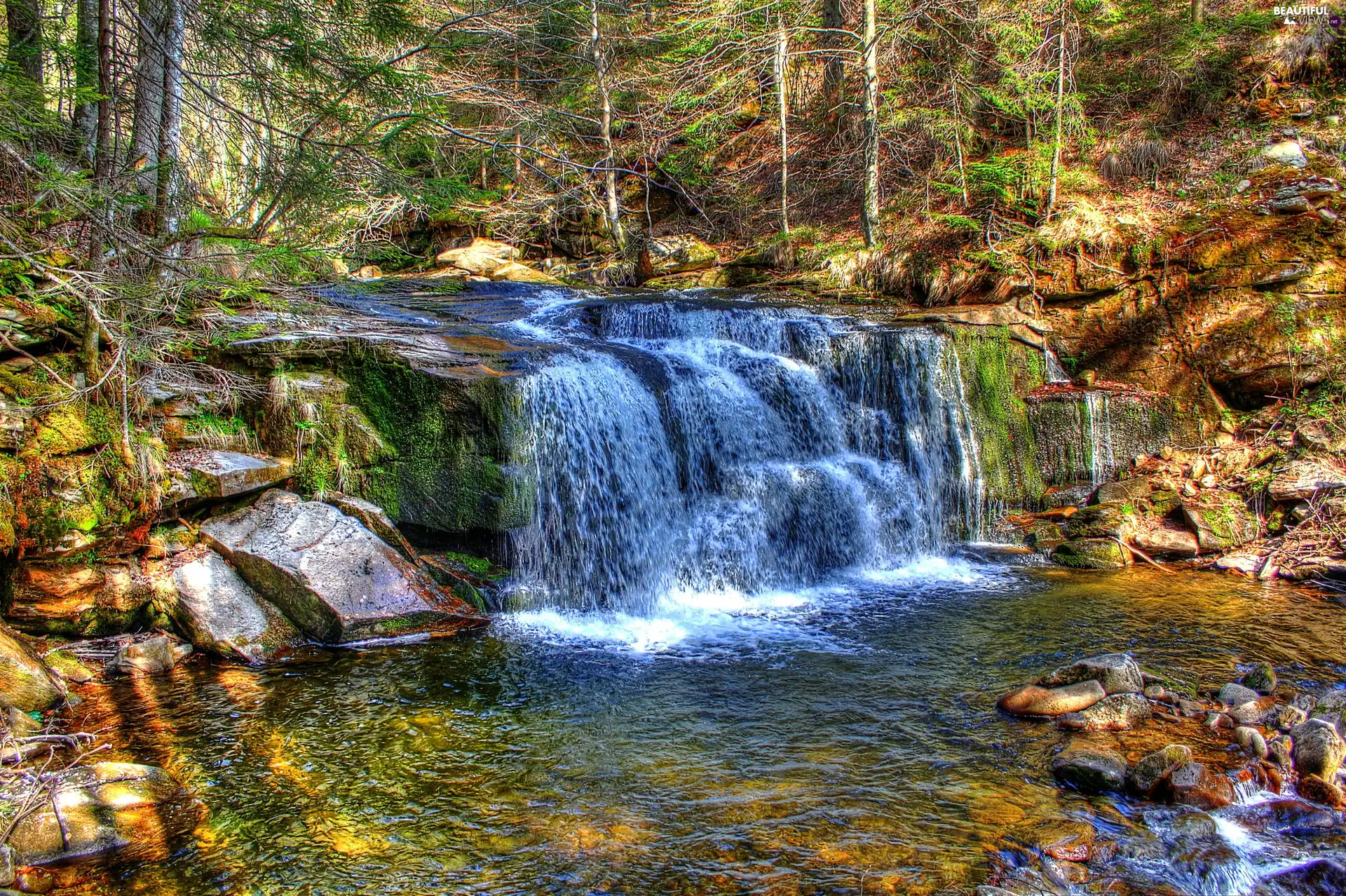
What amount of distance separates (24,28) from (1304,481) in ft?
39.1

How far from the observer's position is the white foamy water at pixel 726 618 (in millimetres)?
6211

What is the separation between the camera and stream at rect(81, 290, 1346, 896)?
3.43 metres

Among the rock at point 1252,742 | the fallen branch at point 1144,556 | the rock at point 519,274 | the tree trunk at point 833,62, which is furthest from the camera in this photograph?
the tree trunk at point 833,62

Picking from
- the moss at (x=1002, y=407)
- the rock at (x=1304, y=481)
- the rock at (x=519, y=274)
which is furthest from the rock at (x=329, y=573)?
the rock at (x=519, y=274)

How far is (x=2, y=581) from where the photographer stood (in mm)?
5391

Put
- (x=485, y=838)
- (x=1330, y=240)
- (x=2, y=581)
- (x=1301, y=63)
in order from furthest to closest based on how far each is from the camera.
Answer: (x=1301, y=63), (x=1330, y=240), (x=2, y=581), (x=485, y=838)

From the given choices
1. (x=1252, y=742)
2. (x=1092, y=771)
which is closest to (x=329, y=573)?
(x=1092, y=771)

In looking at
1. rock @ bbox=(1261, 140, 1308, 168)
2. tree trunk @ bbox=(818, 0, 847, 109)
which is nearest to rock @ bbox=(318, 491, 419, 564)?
rock @ bbox=(1261, 140, 1308, 168)

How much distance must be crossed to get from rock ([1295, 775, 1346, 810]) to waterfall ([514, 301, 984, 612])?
4480mm

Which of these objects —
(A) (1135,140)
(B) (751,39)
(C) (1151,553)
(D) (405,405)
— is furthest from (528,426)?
(A) (1135,140)

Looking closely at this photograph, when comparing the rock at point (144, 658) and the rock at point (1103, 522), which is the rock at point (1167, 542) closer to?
the rock at point (1103, 522)

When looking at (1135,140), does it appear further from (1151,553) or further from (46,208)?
(46,208)

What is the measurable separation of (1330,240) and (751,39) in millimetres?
8539

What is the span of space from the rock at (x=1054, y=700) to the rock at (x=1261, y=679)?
108 cm
